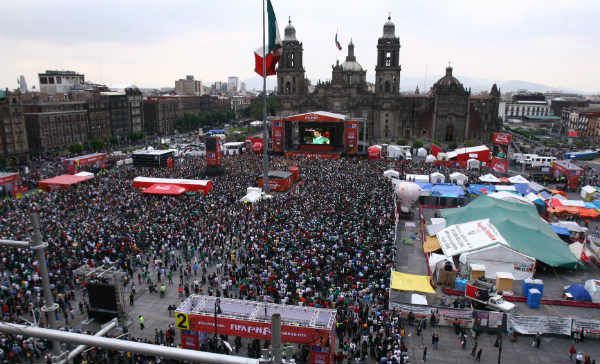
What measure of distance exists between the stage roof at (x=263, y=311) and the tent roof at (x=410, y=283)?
4.91 metres

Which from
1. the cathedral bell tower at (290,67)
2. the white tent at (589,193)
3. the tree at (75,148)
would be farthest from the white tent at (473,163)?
the tree at (75,148)

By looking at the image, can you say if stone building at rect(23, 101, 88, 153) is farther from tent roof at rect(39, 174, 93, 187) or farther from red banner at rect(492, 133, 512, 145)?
red banner at rect(492, 133, 512, 145)

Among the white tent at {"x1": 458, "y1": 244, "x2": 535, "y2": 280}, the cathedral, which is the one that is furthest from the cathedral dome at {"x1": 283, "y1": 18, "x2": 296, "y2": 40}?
the white tent at {"x1": 458, "y1": 244, "x2": 535, "y2": 280}

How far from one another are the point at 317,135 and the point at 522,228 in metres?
39.7

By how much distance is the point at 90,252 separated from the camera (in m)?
22.4

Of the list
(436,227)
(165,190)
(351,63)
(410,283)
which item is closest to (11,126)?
(165,190)

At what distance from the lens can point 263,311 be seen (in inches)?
585

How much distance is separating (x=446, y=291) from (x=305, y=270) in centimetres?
688

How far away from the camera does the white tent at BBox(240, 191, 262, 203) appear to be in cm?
3199

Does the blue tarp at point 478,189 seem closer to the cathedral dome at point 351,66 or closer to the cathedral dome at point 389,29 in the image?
the cathedral dome at point 389,29

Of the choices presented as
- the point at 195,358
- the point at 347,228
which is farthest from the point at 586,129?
the point at 195,358

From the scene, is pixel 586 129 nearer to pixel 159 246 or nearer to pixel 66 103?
pixel 159 246

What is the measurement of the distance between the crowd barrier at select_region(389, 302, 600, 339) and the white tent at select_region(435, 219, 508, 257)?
17.4ft

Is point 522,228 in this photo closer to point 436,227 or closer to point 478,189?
point 436,227
